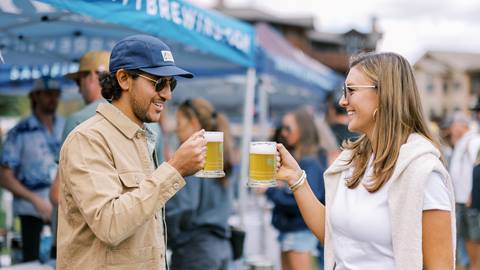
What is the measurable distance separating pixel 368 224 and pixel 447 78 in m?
65.1

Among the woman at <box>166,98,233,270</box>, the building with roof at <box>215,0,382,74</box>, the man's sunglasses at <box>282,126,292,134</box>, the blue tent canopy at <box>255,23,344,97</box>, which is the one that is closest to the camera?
the woman at <box>166,98,233,270</box>

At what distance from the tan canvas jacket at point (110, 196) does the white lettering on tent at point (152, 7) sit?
211 cm

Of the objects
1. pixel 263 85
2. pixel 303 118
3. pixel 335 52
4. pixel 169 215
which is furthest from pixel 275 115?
pixel 335 52

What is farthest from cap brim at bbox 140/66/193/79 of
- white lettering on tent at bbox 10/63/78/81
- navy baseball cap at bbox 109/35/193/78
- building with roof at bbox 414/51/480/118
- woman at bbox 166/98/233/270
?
building with roof at bbox 414/51/480/118

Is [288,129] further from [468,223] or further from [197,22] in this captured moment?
[468,223]

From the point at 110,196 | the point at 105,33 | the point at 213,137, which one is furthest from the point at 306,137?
the point at 110,196

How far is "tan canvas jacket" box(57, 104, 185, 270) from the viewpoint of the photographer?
6.95ft

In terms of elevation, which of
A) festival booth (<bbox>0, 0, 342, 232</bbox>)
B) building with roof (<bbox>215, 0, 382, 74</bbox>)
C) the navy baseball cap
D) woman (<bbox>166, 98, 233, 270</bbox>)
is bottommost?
woman (<bbox>166, 98, 233, 270</bbox>)

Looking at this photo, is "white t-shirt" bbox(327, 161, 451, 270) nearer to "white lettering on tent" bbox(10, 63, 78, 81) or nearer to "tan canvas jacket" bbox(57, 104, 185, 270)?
"tan canvas jacket" bbox(57, 104, 185, 270)

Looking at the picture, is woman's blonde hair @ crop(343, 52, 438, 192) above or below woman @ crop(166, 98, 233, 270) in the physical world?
above

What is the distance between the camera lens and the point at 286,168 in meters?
2.95

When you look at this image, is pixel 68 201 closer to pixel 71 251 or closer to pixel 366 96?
pixel 71 251

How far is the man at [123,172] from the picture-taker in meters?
2.13

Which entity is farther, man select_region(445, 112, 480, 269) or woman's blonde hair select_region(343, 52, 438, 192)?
man select_region(445, 112, 480, 269)
